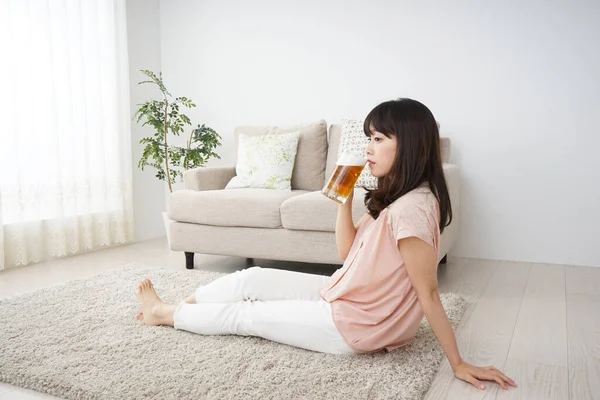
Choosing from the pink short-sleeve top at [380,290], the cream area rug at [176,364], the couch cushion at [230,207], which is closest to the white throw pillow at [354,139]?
the couch cushion at [230,207]

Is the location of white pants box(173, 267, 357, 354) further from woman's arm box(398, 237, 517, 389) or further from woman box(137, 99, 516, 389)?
woman's arm box(398, 237, 517, 389)

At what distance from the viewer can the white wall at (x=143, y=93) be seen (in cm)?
407

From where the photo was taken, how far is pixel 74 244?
3.46m

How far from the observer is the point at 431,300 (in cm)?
144

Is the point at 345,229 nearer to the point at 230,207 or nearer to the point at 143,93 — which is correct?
the point at 230,207

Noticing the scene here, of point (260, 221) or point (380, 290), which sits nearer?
point (380, 290)

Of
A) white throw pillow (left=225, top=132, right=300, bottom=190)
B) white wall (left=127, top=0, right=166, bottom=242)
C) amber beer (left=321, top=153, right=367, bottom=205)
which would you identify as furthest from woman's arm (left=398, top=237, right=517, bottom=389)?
white wall (left=127, top=0, right=166, bottom=242)

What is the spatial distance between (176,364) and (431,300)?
77cm

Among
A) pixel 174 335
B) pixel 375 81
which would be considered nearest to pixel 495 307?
pixel 174 335

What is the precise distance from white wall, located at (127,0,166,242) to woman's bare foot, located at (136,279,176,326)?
2.22 metres

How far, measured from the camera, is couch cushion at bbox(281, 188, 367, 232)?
255cm

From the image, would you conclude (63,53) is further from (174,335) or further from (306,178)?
(174,335)

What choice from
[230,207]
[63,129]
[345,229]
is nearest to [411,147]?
[345,229]

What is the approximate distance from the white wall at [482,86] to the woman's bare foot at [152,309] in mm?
2143
